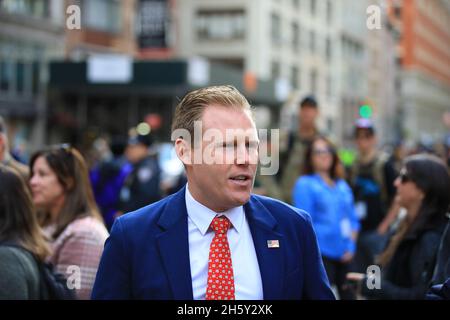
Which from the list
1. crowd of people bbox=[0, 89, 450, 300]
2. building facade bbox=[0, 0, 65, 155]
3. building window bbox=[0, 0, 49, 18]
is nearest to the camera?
crowd of people bbox=[0, 89, 450, 300]

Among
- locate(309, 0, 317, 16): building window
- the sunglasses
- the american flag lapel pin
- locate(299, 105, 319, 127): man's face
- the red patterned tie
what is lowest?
the red patterned tie

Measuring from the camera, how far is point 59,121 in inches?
1126

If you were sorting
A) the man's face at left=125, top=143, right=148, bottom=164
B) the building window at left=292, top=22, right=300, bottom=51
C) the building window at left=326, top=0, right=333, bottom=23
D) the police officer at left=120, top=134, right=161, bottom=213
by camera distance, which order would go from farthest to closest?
the building window at left=292, top=22, right=300, bottom=51, the building window at left=326, top=0, right=333, bottom=23, the man's face at left=125, top=143, right=148, bottom=164, the police officer at left=120, top=134, right=161, bottom=213

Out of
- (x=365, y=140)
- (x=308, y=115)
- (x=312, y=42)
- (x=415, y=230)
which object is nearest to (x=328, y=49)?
(x=312, y=42)

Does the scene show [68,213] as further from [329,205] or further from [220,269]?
[329,205]

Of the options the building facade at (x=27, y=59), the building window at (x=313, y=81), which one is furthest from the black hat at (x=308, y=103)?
the building window at (x=313, y=81)

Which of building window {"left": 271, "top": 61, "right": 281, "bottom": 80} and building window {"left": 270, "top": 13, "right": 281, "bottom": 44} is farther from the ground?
building window {"left": 270, "top": 13, "right": 281, "bottom": 44}

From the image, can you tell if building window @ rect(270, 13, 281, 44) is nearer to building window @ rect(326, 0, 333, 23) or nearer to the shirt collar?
building window @ rect(326, 0, 333, 23)

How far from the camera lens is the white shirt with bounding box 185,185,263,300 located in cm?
256

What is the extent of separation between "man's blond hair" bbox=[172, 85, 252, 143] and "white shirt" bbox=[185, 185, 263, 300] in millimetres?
304

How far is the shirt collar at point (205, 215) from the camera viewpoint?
2.64m

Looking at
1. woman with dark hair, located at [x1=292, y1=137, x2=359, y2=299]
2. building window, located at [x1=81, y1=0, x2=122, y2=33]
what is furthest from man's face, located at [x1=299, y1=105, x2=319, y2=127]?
building window, located at [x1=81, y1=0, x2=122, y2=33]

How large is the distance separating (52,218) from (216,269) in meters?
2.57
